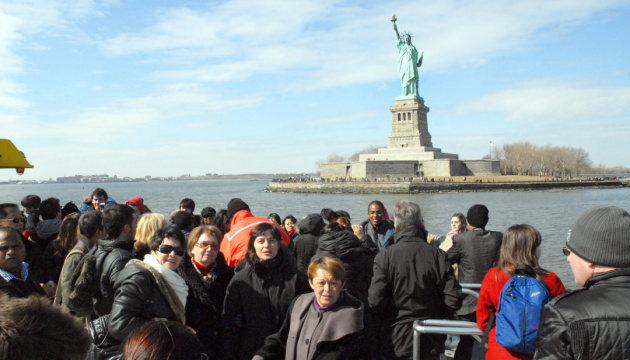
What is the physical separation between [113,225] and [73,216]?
1323 millimetres

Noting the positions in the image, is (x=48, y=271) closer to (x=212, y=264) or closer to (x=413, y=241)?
(x=212, y=264)

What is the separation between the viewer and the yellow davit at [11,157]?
5184 mm

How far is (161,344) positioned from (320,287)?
4.46 feet

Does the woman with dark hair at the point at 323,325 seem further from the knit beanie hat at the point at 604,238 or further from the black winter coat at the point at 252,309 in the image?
the knit beanie hat at the point at 604,238

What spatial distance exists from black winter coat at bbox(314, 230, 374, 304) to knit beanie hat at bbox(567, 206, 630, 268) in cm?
205

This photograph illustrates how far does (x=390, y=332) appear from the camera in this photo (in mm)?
3354

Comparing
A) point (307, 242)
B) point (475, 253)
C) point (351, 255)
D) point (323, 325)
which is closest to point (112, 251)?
point (323, 325)

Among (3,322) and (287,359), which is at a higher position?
(3,322)

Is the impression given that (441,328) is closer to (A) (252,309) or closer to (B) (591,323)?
(A) (252,309)

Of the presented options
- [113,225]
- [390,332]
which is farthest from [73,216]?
[390,332]

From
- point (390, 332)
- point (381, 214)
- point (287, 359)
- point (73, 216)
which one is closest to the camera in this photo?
point (287, 359)

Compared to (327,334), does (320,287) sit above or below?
above

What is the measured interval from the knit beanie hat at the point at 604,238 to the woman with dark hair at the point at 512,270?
2.83 feet

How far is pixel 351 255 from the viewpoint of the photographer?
12.5ft
